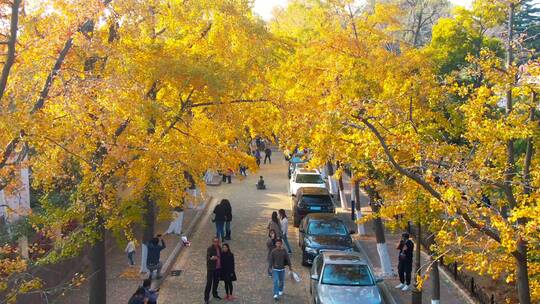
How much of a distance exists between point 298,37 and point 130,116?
15.7 metres

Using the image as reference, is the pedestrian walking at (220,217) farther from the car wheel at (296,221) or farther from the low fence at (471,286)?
the low fence at (471,286)

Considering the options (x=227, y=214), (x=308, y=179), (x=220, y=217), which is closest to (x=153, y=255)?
(x=220, y=217)

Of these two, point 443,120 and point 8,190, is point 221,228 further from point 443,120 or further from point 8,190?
point 8,190

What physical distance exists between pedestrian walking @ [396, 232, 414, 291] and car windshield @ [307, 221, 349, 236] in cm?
293

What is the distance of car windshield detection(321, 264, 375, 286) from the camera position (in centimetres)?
1252

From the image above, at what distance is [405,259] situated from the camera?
1455 cm

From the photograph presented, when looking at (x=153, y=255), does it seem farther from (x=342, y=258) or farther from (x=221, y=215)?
(x=342, y=258)

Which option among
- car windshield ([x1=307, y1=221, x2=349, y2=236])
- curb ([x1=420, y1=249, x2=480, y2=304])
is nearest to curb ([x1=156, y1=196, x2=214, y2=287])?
→ car windshield ([x1=307, y1=221, x2=349, y2=236])

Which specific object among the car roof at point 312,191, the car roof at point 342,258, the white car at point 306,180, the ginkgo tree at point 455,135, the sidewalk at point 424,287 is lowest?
the sidewalk at point 424,287

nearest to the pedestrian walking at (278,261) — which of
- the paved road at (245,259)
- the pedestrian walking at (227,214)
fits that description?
the paved road at (245,259)

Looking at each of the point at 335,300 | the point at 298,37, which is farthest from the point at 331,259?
the point at 298,37

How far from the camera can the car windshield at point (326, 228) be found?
1745cm

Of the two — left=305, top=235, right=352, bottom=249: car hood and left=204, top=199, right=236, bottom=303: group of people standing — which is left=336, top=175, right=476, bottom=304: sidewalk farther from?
left=204, top=199, right=236, bottom=303: group of people standing

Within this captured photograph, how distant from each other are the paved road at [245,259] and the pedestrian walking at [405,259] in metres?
2.64
